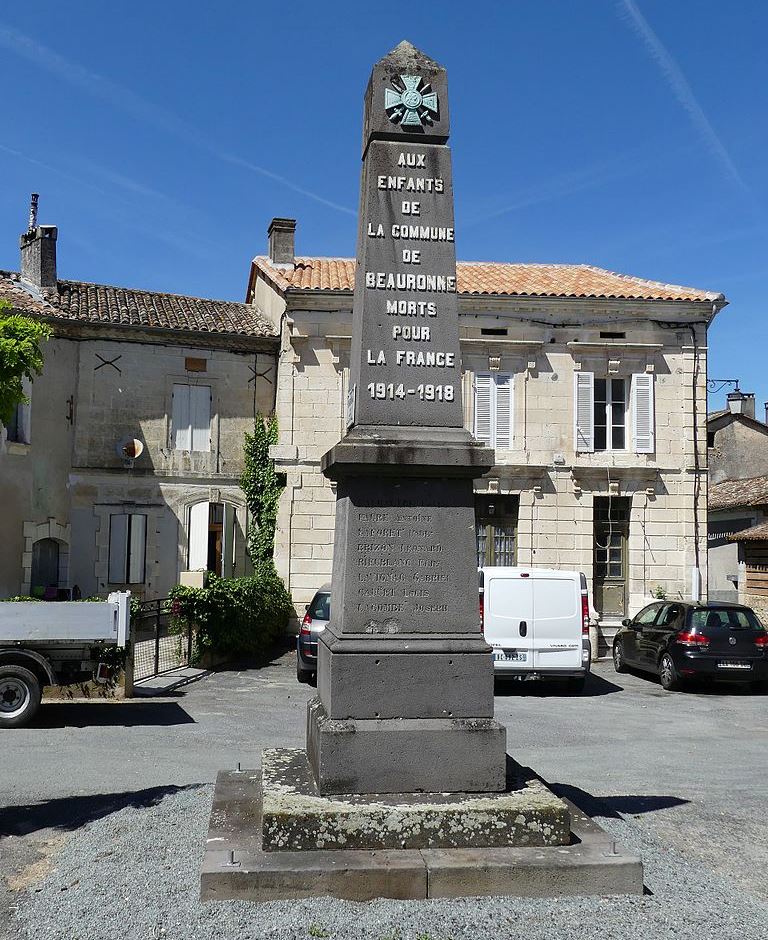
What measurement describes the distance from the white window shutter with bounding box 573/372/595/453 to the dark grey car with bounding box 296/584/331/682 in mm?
7998

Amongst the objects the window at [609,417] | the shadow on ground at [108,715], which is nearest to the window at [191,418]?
the window at [609,417]

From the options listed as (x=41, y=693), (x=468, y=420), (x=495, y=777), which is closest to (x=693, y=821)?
(x=495, y=777)

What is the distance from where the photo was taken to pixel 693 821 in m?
6.62

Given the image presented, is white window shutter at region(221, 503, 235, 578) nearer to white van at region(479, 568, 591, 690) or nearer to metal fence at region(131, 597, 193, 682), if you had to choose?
metal fence at region(131, 597, 193, 682)

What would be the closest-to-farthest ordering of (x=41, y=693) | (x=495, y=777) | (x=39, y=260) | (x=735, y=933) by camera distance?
1. (x=735, y=933)
2. (x=495, y=777)
3. (x=41, y=693)
4. (x=39, y=260)

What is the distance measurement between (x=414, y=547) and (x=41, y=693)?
679 cm

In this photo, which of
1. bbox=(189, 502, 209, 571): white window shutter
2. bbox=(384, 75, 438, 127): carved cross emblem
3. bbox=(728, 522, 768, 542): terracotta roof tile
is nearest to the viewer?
bbox=(384, 75, 438, 127): carved cross emblem

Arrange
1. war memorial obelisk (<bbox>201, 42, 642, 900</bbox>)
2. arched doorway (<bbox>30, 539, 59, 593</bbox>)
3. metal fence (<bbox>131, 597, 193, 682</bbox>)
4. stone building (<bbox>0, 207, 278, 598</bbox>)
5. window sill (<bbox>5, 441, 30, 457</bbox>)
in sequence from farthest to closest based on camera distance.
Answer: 1. stone building (<bbox>0, 207, 278, 598</bbox>)
2. arched doorway (<bbox>30, 539, 59, 593</bbox>)
3. window sill (<bbox>5, 441, 30, 457</bbox>)
4. metal fence (<bbox>131, 597, 193, 682</bbox>)
5. war memorial obelisk (<bbox>201, 42, 642, 900</bbox>)

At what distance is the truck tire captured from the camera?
1064 cm

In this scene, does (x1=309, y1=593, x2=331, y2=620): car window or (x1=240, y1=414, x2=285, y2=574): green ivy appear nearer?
(x1=309, y1=593, x2=331, y2=620): car window

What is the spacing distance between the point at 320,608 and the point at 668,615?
19.1ft

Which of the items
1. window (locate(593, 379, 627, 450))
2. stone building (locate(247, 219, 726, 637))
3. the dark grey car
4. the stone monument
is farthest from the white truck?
window (locate(593, 379, 627, 450))

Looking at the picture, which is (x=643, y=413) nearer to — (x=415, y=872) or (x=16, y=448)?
(x=16, y=448)

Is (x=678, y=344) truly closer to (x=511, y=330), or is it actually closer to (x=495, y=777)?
(x=511, y=330)
